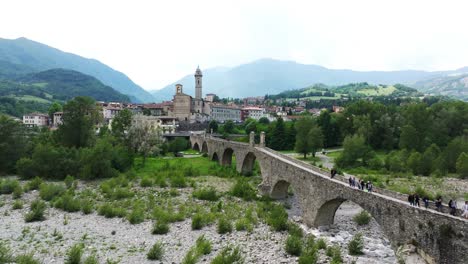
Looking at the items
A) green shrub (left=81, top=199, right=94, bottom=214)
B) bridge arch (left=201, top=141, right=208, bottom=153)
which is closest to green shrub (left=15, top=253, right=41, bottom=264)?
green shrub (left=81, top=199, right=94, bottom=214)

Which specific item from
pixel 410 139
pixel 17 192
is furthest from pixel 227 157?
pixel 410 139

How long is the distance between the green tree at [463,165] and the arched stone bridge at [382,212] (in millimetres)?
27145

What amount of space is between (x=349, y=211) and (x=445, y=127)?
48031mm

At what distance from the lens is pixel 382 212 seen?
56.7 feet

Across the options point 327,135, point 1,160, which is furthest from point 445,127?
point 1,160

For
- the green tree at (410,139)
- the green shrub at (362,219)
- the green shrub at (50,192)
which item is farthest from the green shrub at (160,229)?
the green tree at (410,139)

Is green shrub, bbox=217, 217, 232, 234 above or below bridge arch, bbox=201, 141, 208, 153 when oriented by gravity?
below

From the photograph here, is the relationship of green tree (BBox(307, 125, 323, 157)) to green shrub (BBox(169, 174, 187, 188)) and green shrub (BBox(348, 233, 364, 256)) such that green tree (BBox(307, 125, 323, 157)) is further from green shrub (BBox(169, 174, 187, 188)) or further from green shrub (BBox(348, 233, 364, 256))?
green shrub (BBox(348, 233, 364, 256))

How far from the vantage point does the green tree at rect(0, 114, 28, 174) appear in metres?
44.9

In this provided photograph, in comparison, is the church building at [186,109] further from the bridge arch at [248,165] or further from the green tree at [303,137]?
the bridge arch at [248,165]

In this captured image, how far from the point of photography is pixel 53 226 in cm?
2448

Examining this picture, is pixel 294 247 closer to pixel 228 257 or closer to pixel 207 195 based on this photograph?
pixel 228 257

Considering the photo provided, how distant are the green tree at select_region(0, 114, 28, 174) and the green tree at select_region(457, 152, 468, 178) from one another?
2296 inches

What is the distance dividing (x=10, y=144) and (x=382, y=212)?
153 ft
